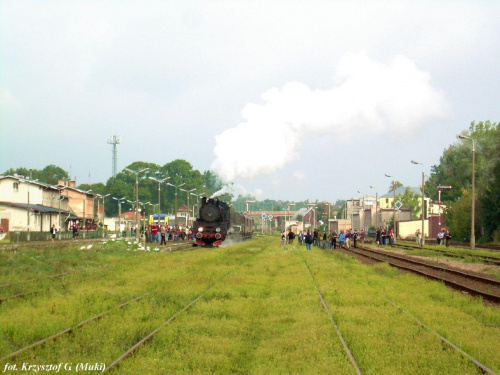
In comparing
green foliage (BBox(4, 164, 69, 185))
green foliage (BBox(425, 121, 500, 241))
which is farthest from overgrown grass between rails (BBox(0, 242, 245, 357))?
green foliage (BBox(4, 164, 69, 185))

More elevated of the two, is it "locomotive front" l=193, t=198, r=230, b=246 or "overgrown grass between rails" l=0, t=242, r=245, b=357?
"locomotive front" l=193, t=198, r=230, b=246

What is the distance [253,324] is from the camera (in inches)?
517

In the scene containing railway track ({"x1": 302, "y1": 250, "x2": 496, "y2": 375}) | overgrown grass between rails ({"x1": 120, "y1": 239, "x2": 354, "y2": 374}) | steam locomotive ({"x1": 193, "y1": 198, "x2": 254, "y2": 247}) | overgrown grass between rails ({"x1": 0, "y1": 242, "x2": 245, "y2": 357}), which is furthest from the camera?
steam locomotive ({"x1": 193, "y1": 198, "x2": 254, "y2": 247})

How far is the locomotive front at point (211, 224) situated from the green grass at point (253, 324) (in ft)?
85.8

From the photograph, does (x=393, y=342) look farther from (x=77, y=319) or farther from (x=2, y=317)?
(x=2, y=317)

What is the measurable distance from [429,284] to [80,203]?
349 feet

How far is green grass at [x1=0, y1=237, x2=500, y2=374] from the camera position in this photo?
938 cm

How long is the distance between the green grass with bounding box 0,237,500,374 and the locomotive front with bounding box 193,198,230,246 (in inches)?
1029

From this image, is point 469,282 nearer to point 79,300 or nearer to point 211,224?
point 79,300

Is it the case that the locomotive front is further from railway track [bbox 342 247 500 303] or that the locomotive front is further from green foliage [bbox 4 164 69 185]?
green foliage [bbox 4 164 69 185]

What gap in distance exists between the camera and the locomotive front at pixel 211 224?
4991cm

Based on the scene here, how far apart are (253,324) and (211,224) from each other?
3718 centimetres

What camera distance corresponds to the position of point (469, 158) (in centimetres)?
10550

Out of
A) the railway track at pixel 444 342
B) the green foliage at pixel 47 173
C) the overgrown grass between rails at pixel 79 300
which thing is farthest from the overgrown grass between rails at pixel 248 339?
the green foliage at pixel 47 173
